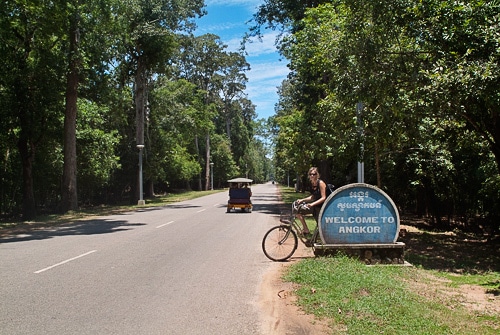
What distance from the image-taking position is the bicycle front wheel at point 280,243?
9.89 m

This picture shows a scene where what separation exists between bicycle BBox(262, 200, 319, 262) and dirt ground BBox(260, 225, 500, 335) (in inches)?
11.1

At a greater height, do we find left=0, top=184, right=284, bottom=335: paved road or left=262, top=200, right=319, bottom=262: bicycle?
left=262, top=200, right=319, bottom=262: bicycle

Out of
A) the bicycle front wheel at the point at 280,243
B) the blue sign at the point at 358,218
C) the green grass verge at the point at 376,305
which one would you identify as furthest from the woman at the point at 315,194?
the green grass verge at the point at 376,305

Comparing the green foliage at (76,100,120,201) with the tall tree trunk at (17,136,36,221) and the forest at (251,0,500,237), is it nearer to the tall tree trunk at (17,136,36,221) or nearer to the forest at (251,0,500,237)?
Result: the tall tree trunk at (17,136,36,221)

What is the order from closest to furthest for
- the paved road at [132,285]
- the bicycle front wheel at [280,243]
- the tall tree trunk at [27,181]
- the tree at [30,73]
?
the paved road at [132,285], the bicycle front wheel at [280,243], the tree at [30,73], the tall tree trunk at [27,181]

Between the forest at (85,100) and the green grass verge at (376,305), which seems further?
the forest at (85,100)

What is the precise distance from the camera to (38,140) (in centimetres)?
2433

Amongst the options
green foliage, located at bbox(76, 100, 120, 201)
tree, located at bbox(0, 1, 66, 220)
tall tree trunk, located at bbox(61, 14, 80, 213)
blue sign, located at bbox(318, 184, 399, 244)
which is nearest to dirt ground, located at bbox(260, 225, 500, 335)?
blue sign, located at bbox(318, 184, 399, 244)

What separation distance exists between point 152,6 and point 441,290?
101 ft

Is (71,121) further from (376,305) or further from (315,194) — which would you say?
(376,305)

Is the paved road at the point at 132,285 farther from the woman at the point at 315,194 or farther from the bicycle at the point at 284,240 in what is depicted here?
the woman at the point at 315,194

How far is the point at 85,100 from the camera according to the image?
96.9 ft

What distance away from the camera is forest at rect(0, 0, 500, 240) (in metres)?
10.3

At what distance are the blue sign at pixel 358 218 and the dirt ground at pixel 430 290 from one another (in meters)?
1.19
